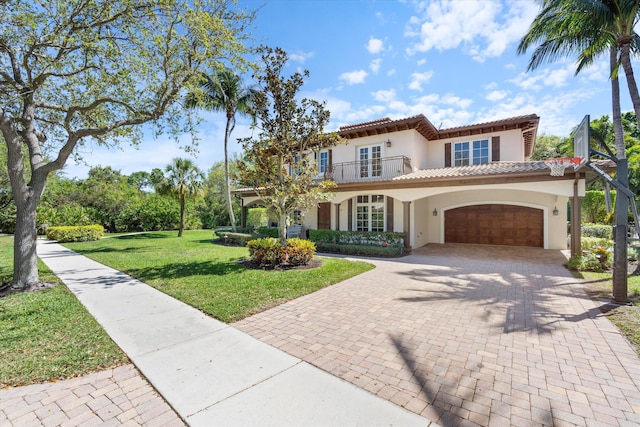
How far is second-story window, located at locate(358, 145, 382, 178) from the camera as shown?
50.7ft

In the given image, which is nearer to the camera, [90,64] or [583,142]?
[583,142]

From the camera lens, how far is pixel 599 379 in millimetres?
3264

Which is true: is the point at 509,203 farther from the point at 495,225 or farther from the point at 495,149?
the point at 495,149

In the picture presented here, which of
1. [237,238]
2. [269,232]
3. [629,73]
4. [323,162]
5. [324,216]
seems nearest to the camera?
[629,73]

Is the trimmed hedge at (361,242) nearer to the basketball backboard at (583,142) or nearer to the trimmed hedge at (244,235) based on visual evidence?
the trimmed hedge at (244,235)

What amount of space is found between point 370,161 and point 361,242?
4693 millimetres

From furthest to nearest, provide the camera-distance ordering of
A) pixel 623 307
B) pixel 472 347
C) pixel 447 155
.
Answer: pixel 447 155 → pixel 623 307 → pixel 472 347

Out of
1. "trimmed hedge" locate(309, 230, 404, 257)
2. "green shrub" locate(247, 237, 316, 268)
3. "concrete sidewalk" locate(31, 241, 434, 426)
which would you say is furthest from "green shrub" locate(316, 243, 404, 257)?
"concrete sidewalk" locate(31, 241, 434, 426)

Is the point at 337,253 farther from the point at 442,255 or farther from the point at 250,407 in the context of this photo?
the point at 250,407

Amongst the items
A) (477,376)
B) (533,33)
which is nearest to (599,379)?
(477,376)

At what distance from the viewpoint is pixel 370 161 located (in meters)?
15.7

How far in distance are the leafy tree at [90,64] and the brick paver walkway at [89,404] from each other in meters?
5.69

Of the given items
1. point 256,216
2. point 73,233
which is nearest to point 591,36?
point 256,216

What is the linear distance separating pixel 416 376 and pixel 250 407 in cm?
187
